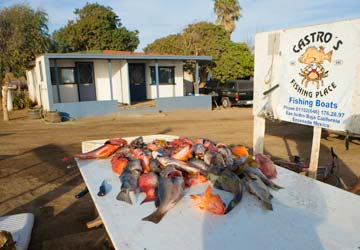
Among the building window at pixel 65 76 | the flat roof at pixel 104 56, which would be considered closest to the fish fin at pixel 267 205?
the flat roof at pixel 104 56

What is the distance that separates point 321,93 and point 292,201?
205 centimetres

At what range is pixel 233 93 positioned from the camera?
1816 centimetres

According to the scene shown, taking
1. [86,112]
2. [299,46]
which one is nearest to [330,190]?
[299,46]

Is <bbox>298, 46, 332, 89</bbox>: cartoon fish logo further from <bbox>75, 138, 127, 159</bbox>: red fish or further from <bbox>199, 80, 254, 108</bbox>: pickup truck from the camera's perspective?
<bbox>199, 80, 254, 108</bbox>: pickup truck

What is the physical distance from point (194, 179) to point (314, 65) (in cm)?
239

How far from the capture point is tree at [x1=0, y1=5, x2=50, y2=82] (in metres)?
16.3

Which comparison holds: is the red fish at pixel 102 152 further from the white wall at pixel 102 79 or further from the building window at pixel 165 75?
the building window at pixel 165 75

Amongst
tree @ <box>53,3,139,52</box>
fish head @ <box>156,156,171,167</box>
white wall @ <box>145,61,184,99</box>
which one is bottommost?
fish head @ <box>156,156,171,167</box>

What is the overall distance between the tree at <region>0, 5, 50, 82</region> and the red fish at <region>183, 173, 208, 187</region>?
17401mm

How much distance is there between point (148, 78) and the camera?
1886 cm

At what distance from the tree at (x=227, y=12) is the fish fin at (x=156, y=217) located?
3212cm

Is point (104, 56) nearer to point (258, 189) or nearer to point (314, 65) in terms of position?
point (314, 65)

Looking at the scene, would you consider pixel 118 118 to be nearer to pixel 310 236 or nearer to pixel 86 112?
pixel 86 112

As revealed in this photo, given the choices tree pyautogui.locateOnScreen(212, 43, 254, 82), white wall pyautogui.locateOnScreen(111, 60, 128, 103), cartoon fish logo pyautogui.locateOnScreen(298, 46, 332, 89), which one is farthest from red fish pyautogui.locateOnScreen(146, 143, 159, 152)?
tree pyautogui.locateOnScreen(212, 43, 254, 82)
